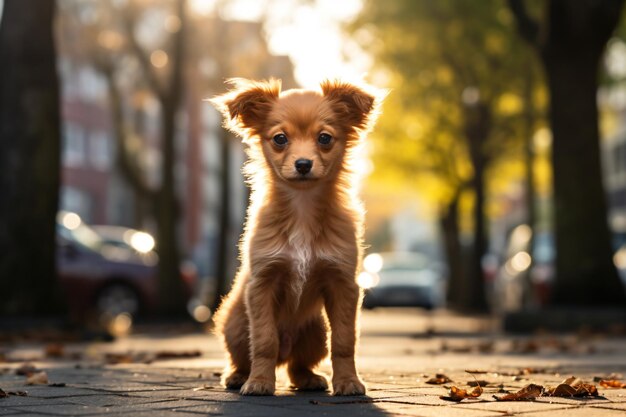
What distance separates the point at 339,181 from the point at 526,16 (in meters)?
12.6

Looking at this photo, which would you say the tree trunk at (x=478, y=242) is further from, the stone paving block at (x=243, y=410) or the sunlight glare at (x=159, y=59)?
the stone paving block at (x=243, y=410)

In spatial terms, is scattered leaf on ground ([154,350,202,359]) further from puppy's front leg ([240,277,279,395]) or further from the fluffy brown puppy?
puppy's front leg ([240,277,279,395])

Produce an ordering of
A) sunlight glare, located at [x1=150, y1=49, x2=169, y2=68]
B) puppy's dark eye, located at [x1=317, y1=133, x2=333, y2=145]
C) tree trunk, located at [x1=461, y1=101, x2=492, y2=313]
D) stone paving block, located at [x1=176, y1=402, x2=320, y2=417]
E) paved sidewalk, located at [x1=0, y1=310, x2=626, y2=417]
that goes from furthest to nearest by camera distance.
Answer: tree trunk, located at [x1=461, y1=101, x2=492, y2=313]
sunlight glare, located at [x1=150, y1=49, x2=169, y2=68]
puppy's dark eye, located at [x1=317, y1=133, x2=333, y2=145]
paved sidewalk, located at [x1=0, y1=310, x2=626, y2=417]
stone paving block, located at [x1=176, y1=402, x2=320, y2=417]

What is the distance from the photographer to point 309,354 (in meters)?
7.10

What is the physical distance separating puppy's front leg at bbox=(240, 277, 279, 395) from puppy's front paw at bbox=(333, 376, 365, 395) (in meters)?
0.33

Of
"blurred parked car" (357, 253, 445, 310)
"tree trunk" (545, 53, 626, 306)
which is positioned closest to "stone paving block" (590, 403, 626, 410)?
"tree trunk" (545, 53, 626, 306)

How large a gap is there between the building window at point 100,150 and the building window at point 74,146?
85cm

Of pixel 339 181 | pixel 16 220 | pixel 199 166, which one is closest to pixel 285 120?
pixel 339 181

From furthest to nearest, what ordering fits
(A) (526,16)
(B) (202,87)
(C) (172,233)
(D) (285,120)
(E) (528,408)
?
(B) (202,87) → (C) (172,233) → (A) (526,16) → (D) (285,120) → (E) (528,408)

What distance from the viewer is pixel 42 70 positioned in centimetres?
1603

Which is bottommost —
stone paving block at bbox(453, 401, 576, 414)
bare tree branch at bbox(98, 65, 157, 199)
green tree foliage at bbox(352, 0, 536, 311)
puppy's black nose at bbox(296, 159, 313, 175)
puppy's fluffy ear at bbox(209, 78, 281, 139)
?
stone paving block at bbox(453, 401, 576, 414)

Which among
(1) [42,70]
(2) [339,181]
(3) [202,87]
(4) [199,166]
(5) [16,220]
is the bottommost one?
(2) [339,181]

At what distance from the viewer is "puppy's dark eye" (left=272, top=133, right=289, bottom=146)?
6.55 metres

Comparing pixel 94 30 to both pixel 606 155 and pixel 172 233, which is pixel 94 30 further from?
pixel 606 155
